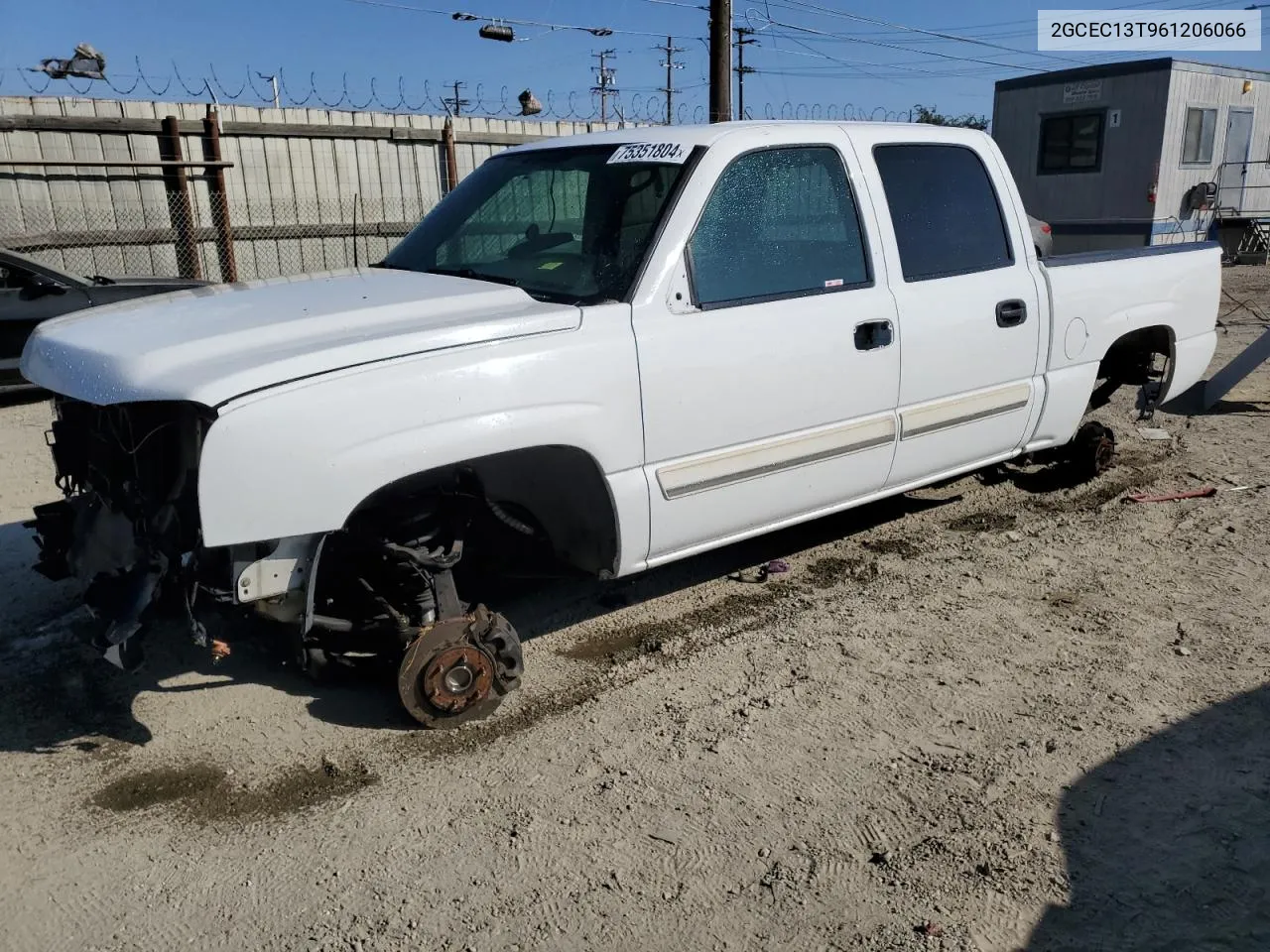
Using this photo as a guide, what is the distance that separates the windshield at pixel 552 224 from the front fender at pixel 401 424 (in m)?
0.32

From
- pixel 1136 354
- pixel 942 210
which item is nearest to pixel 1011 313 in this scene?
pixel 942 210

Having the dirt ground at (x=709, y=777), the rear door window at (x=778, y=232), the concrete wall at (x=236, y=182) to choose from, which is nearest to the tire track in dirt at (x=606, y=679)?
the dirt ground at (x=709, y=777)

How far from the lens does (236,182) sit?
40.0ft

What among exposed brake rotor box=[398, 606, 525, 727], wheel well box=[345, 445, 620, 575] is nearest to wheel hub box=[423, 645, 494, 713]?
exposed brake rotor box=[398, 606, 525, 727]

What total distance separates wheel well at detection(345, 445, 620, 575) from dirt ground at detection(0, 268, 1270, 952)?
0.54 metres

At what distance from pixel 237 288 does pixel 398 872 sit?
2.28 m

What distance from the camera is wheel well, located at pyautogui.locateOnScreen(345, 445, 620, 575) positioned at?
3.51 metres

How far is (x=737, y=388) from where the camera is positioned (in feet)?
12.9

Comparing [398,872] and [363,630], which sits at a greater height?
[363,630]

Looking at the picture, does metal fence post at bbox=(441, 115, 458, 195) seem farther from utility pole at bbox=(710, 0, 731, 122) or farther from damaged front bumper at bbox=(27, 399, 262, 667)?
damaged front bumper at bbox=(27, 399, 262, 667)

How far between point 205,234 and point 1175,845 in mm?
11592

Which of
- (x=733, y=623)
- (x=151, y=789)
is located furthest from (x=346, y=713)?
(x=733, y=623)

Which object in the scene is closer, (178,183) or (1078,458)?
(1078,458)

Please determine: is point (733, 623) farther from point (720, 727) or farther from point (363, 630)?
point (363, 630)
